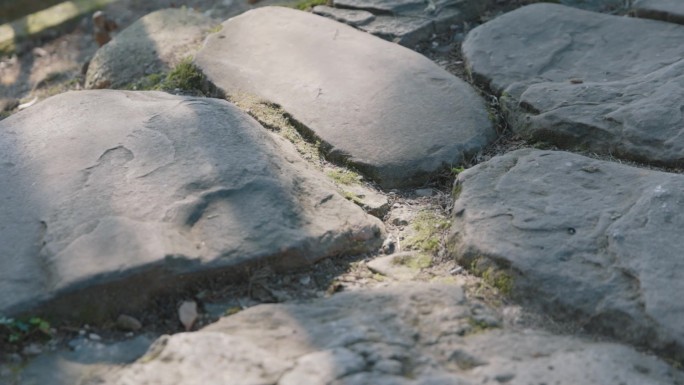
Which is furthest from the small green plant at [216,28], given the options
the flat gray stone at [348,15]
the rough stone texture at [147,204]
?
the rough stone texture at [147,204]

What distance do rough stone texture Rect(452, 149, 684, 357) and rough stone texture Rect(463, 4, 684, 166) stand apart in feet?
0.51

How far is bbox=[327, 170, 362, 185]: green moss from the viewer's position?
2270 millimetres

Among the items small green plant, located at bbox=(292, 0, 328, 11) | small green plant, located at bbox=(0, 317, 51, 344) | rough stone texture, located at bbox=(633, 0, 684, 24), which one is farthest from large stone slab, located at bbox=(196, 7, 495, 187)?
small green plant, located at bbox=(0, 317, 51, 344)

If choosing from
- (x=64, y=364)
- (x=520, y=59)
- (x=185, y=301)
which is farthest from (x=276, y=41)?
(x=64, y=364)

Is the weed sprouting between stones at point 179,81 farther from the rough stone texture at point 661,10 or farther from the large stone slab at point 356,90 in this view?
the rough stone texture at point 661,10

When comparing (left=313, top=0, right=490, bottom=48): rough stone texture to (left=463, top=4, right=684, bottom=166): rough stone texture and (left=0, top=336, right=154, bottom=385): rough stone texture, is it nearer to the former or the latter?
(left=463, top=4, right=684, bottom=166): rough stone texture

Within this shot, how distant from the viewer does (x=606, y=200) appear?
2.03m

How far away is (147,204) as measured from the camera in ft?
6.34

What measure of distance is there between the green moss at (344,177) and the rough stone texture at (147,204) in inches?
3.2

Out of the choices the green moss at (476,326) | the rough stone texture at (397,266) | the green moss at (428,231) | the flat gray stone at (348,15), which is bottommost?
the green moss at (428,231)

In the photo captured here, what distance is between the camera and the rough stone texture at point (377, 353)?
156 cm

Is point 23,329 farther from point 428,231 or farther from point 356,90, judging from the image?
point 356,90

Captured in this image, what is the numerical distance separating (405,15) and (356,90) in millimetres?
685

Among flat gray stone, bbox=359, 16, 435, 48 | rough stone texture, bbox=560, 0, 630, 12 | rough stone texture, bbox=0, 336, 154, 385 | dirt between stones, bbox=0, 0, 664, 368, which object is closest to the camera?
rough stone texture, bbox=0, 336, 154, 385
